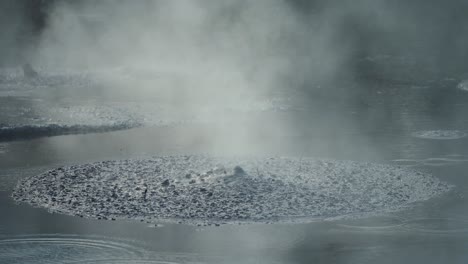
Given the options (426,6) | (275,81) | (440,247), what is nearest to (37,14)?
(275,81)

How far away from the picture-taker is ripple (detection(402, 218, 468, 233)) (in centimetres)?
1037

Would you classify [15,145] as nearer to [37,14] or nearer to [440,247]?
[440,247]

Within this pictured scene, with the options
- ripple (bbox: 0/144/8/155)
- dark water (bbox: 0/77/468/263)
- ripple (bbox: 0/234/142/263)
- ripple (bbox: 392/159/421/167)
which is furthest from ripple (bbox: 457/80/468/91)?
ripple (bbox: 0/234/142/263)

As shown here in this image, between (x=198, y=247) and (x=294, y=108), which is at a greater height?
(x=294, y=108)

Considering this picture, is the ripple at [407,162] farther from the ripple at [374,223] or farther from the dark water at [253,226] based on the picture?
the ripple at [374,223]

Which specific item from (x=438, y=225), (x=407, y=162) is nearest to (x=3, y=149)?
(x=407, y=162)

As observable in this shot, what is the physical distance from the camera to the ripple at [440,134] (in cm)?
1701

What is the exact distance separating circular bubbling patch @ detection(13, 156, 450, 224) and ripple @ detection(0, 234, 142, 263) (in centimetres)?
94

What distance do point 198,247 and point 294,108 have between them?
483 inches

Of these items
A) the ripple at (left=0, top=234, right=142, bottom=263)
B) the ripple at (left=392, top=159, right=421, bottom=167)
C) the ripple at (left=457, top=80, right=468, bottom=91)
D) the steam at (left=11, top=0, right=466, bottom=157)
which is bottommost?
the ripple at (left=0, top=234, right=142, bottom=263)

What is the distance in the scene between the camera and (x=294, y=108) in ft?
70.6

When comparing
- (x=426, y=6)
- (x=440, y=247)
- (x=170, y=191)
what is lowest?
(x=440, y=247)

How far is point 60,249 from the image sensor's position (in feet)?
31.7

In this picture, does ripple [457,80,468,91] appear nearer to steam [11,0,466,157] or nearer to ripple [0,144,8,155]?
steam [11,0,466,157]
